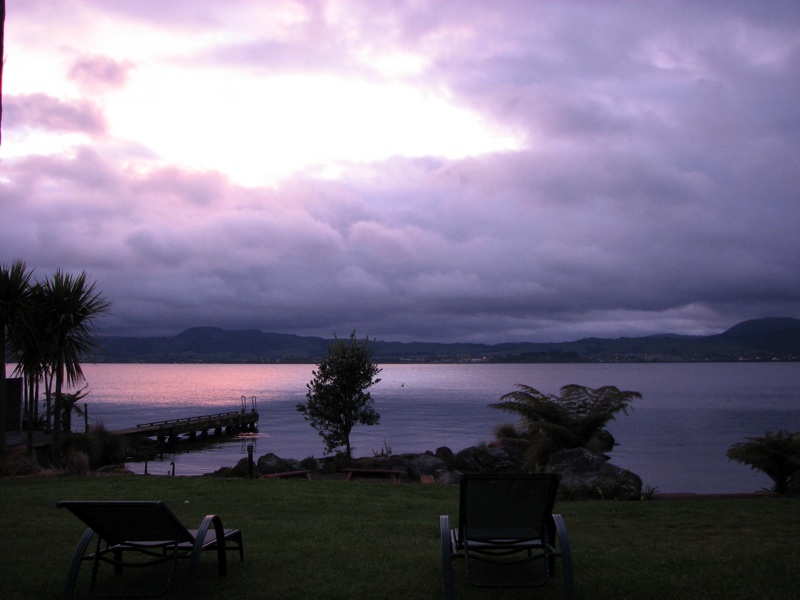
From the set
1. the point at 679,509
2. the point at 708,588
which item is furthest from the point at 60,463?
the point at 708,588

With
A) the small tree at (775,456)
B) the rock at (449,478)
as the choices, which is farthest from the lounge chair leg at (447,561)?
the rock at (449,478)

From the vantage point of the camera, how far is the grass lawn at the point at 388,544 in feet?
19.1

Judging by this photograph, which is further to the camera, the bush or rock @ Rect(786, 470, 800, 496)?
the bush

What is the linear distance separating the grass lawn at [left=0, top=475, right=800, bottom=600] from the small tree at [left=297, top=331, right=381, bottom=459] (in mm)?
10203

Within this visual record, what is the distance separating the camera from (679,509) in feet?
33.1

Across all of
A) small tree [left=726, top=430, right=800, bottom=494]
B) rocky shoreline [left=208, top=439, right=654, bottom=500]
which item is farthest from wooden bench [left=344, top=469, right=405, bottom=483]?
small tree [left=726, top=430, right=800, bottom=494]

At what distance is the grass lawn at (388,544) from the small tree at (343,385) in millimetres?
10203

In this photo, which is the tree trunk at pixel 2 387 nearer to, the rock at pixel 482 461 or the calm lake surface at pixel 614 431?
the calm lake surface at pixel 614 431

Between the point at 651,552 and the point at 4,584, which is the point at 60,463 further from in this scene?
the point at 651,552

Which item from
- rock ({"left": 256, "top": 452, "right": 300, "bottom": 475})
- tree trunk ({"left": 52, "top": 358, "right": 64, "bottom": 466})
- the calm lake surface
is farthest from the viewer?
the calm lake surface

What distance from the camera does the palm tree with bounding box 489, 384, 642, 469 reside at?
781 inches

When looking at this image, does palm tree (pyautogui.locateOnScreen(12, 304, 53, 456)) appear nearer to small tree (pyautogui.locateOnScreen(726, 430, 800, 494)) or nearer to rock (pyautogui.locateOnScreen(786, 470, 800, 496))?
small tree (pyautogui.locateOnScreen(726, 430, 800, 494))

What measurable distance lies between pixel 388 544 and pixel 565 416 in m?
14.6

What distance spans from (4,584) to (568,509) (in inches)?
282
